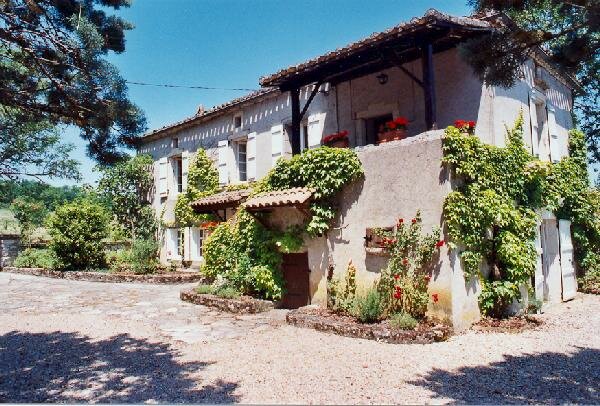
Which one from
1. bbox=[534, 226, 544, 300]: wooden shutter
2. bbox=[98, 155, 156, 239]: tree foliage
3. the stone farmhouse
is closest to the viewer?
the stone farmhouse

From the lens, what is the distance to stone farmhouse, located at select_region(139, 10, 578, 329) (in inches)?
297

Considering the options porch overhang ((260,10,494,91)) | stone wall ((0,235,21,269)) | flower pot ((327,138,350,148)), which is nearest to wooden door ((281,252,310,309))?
flower pot ((327,138,350,148))

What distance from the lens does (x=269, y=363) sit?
5.59 m

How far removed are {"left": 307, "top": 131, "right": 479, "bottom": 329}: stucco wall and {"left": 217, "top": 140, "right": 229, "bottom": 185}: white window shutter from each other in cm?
619

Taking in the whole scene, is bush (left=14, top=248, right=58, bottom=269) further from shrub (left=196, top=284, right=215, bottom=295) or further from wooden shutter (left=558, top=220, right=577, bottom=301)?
wooden shutter (left=558, top=220, right=577, bottom=301)

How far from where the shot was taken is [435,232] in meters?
7.29

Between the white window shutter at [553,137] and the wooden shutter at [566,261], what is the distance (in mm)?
1690

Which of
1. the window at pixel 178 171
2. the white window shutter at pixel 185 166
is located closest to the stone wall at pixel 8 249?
the window at pixel 178 171

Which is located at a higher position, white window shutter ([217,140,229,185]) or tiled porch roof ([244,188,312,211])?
white window shutter ([217,140,229,185])

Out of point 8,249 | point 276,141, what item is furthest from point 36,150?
point 276,141

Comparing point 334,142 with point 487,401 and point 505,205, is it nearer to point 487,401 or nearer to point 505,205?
point 505,205

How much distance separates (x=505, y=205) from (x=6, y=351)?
8.55 m

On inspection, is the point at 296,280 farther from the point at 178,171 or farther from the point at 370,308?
the point at 178,171

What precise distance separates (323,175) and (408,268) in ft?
8.26
